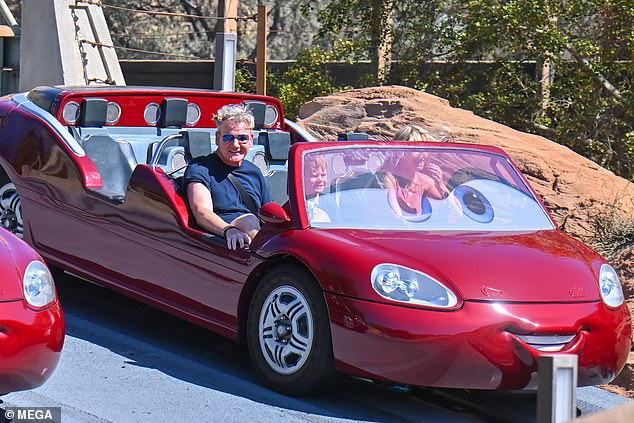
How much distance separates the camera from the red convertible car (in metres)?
4.85

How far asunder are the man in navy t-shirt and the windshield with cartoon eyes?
1.74ft

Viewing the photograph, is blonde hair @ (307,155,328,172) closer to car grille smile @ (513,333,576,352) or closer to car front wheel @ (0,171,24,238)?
car grille smile @ (513,333,576,352)

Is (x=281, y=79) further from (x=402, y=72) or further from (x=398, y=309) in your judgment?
(x=398, y=309)

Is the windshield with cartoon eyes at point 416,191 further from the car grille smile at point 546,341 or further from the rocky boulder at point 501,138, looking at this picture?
the rocky boulder at point 501,138

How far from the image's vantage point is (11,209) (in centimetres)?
732

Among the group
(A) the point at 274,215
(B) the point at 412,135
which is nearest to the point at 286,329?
(A) the point at 274,215

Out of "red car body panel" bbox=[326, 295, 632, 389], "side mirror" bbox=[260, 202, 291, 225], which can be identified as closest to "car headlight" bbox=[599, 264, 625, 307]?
"red car body panel" bbox=[326, 295, 632, 389]

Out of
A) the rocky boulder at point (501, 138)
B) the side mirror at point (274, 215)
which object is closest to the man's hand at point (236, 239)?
the side mirror at point (274, 215)

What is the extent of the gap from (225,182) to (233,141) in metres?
0.24

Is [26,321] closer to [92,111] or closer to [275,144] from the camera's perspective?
[92,111]

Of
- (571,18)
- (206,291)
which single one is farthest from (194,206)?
(571,18)

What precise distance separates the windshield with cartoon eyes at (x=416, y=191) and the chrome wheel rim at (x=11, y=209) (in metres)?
2.44

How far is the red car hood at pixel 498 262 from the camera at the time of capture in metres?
4.95

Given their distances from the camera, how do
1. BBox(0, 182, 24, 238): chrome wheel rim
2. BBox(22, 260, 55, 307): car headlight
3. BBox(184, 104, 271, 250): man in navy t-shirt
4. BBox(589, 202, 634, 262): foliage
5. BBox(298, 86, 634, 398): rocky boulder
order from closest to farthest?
1. BBox(22, 260, 55, 307): car headlight
2. BBox(184, 104, 271, 250): man in navy t-shirt
3. BBox(0, 182, 24, 238): chrome wheel rim
4. BBox(589, 202, 634, 262): foliage
5. BBox(298, 86, 634, 398): rocky boulder
